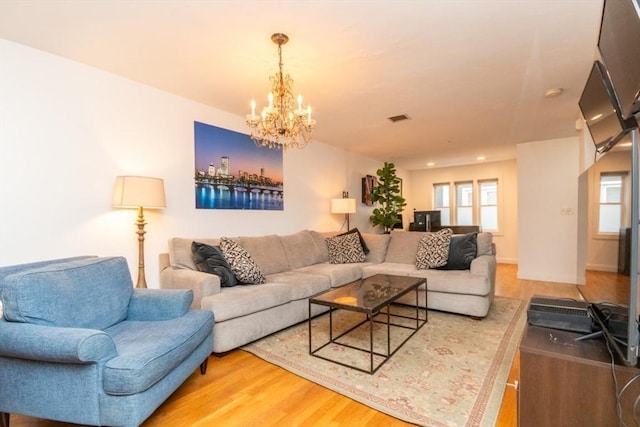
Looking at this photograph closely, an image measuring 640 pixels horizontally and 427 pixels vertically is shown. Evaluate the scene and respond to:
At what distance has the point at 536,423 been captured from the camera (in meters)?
1.29

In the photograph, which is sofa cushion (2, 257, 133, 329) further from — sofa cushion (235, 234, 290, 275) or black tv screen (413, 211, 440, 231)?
black tv screen (413, 211, 440, 231)

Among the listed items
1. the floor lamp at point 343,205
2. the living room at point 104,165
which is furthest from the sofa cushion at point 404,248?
the living room at point 104,165

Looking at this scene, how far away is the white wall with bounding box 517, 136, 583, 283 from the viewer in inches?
190

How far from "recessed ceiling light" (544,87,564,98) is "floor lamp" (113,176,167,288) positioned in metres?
3.89

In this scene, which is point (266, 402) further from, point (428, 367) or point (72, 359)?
point (428, 367)

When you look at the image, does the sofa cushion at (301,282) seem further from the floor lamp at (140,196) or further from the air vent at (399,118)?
the air vent at (399,118)

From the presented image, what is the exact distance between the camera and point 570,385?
1229 millimetres

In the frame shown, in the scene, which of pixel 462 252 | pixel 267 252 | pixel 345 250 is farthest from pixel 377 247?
pixel 267 252

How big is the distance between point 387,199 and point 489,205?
3.01 meters

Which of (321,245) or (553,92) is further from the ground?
(553,92)

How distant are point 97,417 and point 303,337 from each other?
63.7 inches

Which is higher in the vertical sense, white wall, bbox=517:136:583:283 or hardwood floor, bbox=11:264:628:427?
white wall, bbox=517:136:583:283

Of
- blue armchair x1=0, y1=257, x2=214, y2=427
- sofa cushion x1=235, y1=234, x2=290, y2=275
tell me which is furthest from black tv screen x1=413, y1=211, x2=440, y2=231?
blue armchair x1=0, y1=257, x2=214, y2=427

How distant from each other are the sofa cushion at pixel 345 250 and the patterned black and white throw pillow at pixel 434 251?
2.71 ft
